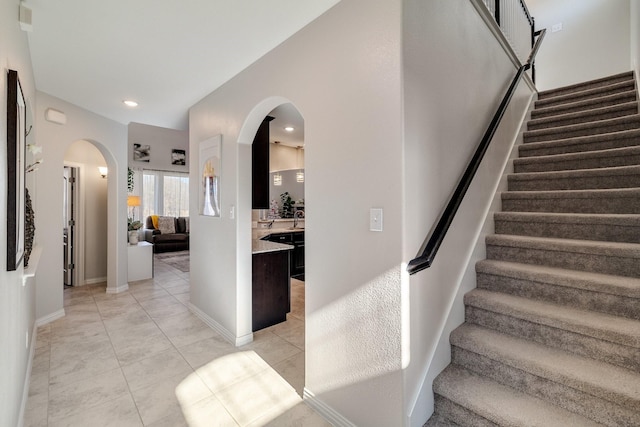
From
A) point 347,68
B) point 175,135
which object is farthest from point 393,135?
point 175,135

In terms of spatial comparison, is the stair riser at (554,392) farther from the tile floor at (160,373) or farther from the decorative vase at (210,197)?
the decorative vase at (210,197)

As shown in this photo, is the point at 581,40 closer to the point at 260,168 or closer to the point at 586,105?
the point at 586,105

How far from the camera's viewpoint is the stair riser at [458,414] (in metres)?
1.43

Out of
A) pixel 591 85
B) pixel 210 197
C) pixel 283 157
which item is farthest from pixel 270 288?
pixel 591 85

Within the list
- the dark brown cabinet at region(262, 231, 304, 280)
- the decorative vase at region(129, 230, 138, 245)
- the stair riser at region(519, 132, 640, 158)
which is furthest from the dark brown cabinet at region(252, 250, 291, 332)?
the decorative vase at region(129, 230, 138, 245)

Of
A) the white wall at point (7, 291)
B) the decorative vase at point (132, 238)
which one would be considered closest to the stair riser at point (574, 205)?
the white wall at point (7, 291)

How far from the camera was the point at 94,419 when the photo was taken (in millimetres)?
1791

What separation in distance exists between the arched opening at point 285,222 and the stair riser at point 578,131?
2.68 meters

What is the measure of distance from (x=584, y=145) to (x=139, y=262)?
621cm

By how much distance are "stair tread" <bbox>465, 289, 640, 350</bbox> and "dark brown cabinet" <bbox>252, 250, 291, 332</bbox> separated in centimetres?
194

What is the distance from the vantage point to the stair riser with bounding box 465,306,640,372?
1406mm

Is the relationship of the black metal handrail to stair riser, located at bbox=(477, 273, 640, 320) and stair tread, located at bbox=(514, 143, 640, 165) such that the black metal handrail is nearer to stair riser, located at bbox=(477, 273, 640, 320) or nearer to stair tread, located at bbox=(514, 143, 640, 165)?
stair riser, located at bbox=(477, 273, 640, 320)

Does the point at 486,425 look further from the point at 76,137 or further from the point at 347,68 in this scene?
the point at 76,137

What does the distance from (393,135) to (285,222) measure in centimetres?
505
